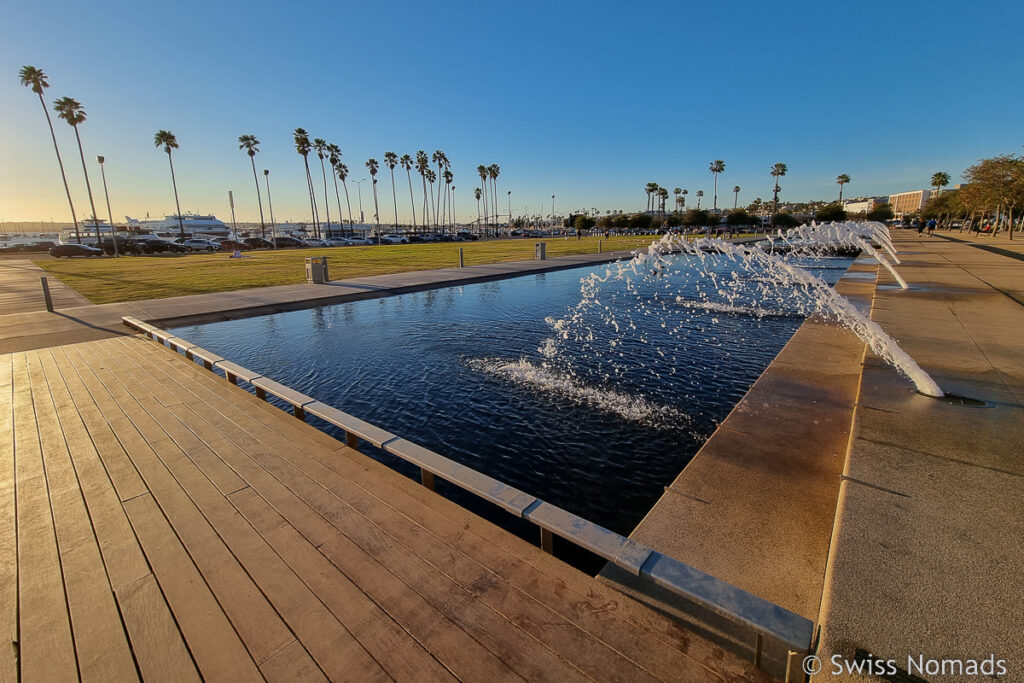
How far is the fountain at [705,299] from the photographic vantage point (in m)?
8.43

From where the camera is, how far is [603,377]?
25.5 ft

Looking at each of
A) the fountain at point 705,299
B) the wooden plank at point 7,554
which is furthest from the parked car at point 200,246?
the wooden plank at point 7,554

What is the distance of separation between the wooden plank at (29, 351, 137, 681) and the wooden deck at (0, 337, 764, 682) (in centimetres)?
1

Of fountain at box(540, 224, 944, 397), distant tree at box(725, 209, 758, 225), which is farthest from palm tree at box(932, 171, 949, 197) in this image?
fountain at box(540, 224, 944, 397)

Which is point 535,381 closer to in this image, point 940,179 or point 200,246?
point 200,246

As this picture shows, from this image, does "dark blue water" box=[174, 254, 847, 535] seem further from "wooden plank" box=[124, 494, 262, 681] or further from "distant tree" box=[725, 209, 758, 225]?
"distant tree" box=[725, 209, 758, 225]

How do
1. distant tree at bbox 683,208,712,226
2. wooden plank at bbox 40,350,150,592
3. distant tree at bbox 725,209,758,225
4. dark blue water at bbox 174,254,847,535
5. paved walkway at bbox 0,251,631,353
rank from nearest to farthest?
wooden plank at bbox 40,350,150,592 → dark blue water at bbox 174,254,847,535 → paved walkway at bbox 0,251,631,353 → distant tree at bbox 725,209,758,225 → distant tree at bbox 683,208,712,226

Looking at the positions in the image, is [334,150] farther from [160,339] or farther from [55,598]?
[55,598]

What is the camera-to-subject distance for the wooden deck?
93.5 inches

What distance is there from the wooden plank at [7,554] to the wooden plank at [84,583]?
24 cm

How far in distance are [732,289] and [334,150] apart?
96996 millimetres

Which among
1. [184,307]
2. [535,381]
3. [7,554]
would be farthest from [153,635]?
[184,307]

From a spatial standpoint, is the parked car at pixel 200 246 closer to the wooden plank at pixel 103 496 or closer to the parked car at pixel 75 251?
the parked car at pixel 75 251

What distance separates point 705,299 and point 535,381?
9.76 meters
